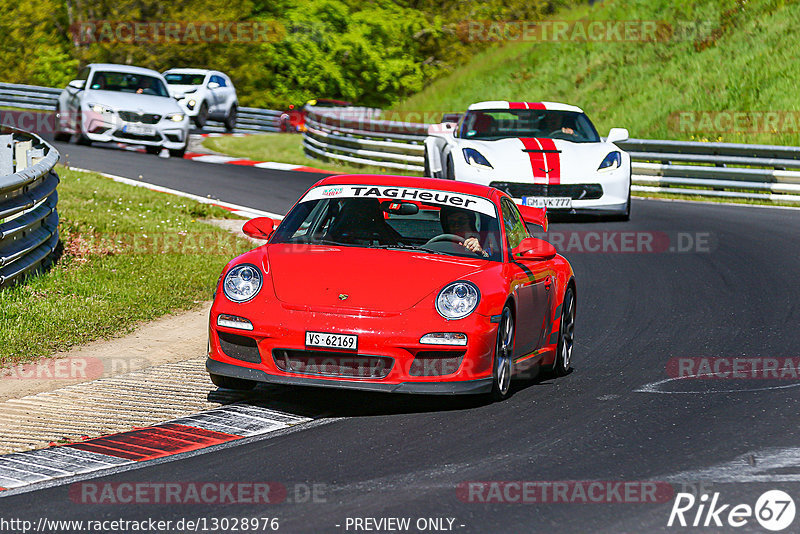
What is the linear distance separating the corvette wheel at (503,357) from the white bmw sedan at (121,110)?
667 inches

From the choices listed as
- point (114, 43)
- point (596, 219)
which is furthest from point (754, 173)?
point (114, 43)

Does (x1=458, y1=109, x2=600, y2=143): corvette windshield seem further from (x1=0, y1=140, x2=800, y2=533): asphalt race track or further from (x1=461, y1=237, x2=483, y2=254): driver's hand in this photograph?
(x1=461, y1=237, x2=483, y2=254): driver's hand

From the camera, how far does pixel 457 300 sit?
23.2 feet

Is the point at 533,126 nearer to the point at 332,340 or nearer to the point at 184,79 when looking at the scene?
the point at 332,340

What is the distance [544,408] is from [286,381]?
4.97 feet

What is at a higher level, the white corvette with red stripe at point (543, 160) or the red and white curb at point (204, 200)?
the white corvette with red stripe at point (543, 160)

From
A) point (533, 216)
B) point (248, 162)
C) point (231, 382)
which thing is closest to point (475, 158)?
point (533, 216)

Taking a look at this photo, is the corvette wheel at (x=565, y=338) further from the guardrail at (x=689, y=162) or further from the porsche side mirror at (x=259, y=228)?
the guardrail at (x=689, y=162)

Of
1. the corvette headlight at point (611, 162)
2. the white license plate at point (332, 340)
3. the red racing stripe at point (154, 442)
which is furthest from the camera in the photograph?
the corvette headlight at point (611, 162)

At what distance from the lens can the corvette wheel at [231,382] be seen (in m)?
7.19

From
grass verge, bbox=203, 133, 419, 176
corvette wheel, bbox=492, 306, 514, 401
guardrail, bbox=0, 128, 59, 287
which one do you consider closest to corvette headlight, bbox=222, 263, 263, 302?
corvette wheel, bbox=492, 306, 514, 401

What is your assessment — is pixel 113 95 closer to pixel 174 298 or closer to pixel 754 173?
pixel 754 173

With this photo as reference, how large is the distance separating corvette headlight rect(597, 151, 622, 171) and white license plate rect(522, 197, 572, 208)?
0.60 metres

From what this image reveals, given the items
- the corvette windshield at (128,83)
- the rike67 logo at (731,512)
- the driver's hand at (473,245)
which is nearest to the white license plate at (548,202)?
the driver's hand at (473,245)
